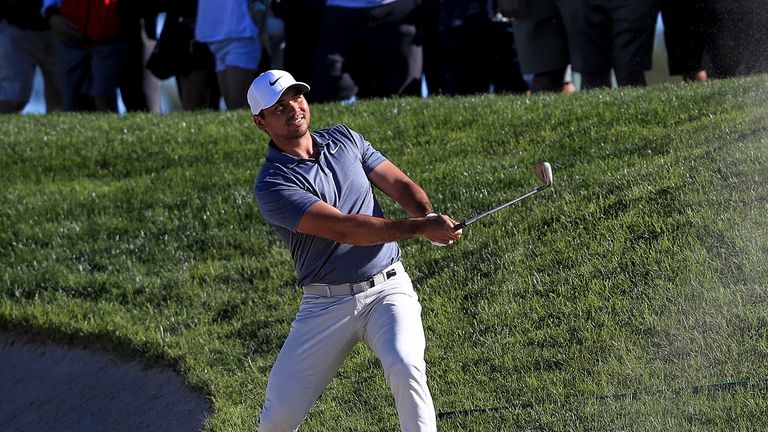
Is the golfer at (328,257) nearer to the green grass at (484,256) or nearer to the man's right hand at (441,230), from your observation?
the man's right hand at (441,230)

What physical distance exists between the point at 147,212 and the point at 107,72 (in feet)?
11.9

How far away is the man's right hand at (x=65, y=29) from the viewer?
14.4 metres

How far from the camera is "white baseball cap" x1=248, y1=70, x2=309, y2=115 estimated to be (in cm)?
664

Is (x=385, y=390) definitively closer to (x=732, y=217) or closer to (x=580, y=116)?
(x=732, y=217)

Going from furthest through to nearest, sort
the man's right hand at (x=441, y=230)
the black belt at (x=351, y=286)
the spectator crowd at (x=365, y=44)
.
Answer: the spectator crowd at (x=365, y=44) → the black belt at (x=351, y=286) → the man's right hand at (x=441, y=230)

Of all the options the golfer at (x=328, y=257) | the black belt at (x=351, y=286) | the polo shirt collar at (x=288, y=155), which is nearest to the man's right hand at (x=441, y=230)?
the golfer at (x=328, y=257)

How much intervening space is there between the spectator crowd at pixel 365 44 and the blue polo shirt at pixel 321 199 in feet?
18.4

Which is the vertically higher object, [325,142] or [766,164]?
[325,142]

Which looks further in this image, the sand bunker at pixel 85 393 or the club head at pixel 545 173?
the sand bunker at pixel 85 393

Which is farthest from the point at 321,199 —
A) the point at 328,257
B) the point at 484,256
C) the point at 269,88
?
the point at 484,256

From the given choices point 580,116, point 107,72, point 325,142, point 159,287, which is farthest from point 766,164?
point 107,72

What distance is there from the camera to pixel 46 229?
450 inches

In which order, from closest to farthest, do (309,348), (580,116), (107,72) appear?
(309,348)
(580,116)
(107,72)

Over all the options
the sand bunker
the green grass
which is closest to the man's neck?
the green grass
